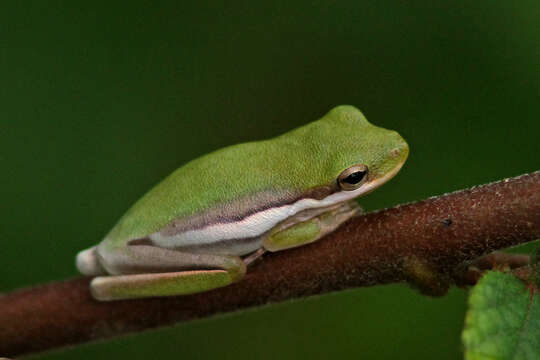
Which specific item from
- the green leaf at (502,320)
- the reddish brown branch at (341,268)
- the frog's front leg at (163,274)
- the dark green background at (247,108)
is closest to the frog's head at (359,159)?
the reddish brown branch at (341,268)

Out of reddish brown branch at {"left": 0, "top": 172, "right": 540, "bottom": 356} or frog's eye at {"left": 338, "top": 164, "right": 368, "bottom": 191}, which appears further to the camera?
frog's eye at {"left": 338, "top": 164, "right": 368, "bottom": 191}

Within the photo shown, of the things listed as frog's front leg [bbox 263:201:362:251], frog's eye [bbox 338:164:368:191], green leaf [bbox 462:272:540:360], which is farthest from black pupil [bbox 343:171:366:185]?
green leaf [bbox 462:272:540:360]

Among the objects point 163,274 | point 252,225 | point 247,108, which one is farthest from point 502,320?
point 247,108

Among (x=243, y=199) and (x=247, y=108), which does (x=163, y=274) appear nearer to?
(x=243, y=199)

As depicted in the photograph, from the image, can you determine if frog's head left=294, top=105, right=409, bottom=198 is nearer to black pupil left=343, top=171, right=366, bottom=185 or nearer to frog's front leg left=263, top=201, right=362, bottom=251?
black pupil left=343, top=171, right=366, bottom=185

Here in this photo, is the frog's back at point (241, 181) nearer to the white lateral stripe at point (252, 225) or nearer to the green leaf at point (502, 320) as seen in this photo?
the white lateral stripe at point (252, 225)

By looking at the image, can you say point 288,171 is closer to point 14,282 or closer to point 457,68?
point 457,68
